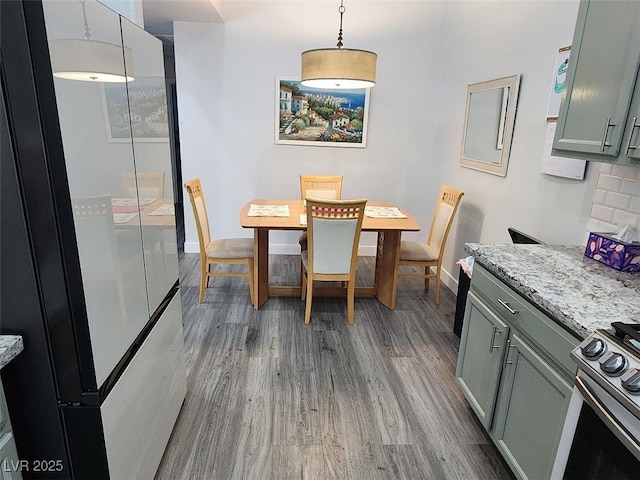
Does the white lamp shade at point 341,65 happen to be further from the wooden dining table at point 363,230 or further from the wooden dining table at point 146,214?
the wooden dining table at point 146,214

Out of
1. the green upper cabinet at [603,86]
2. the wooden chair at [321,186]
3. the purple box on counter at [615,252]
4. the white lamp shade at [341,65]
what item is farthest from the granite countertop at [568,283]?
the wooden chair at [321,186]

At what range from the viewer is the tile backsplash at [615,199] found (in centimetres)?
188

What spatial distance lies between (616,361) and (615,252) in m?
0.90

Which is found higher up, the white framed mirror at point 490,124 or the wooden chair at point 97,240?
the white framed mirror at point 490,124

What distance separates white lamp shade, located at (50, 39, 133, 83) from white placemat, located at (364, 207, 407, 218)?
2.51 meters

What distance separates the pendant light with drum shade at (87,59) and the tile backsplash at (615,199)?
7.34ft

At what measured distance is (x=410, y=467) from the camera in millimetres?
1858

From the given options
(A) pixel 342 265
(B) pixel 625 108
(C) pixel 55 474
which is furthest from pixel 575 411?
(A) pixel 342 265

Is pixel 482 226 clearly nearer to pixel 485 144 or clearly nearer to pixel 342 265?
pixel 485 144

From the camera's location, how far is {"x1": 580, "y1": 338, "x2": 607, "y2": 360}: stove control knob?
116 cm

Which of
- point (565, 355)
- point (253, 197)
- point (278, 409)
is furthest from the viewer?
point (253, 197)

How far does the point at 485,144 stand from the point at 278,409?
2635 millimetres

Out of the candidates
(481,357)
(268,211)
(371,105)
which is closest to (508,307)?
(481,357)

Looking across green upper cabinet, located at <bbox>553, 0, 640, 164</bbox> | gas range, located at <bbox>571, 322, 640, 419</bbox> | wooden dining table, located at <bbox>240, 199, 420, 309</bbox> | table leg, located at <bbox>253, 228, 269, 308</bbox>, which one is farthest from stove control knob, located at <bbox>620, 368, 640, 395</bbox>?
table leg, located at <bbox>253, 228, 269, 308</bbox>
